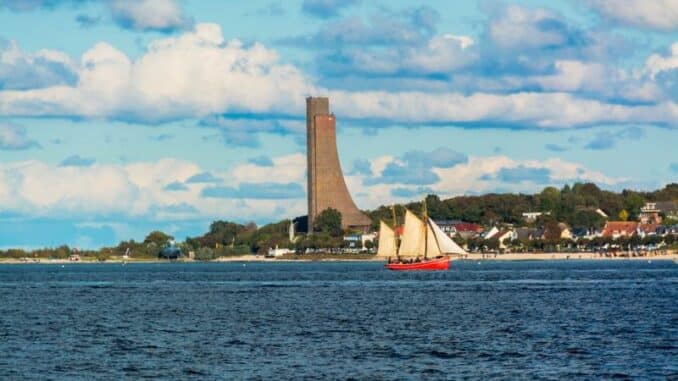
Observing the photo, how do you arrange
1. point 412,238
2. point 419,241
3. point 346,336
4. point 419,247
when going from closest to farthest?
point 346,336 → point 412,238 → point 419,241 → point 419,247

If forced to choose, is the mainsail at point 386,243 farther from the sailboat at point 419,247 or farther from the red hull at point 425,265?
the red hull at point 425,265

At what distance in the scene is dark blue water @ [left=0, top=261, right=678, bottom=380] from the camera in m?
39.4

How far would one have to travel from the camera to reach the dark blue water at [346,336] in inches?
1553

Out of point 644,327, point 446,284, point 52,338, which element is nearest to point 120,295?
point 446,284

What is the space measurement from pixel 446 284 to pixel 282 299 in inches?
1012

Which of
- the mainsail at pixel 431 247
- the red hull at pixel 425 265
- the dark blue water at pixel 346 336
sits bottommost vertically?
the dark blue water at pixel 346 336

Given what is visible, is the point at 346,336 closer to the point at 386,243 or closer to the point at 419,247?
the point at 419,247

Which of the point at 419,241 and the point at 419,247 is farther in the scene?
the point at 419,247

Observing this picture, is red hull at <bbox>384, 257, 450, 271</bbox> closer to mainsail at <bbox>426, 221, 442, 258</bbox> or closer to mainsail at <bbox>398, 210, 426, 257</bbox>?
mainsail at <bbox>398, 210, 426, 257</bbox>

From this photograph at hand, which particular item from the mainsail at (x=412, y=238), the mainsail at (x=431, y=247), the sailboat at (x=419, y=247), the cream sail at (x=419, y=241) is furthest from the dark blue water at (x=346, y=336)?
the mainsail at (x=431, y=247)

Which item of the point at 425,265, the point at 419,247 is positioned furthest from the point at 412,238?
the point at 425,265

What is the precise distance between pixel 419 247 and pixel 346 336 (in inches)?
3781

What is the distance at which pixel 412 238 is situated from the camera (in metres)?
144

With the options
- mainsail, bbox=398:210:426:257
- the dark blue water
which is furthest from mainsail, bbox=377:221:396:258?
the dark blue water
